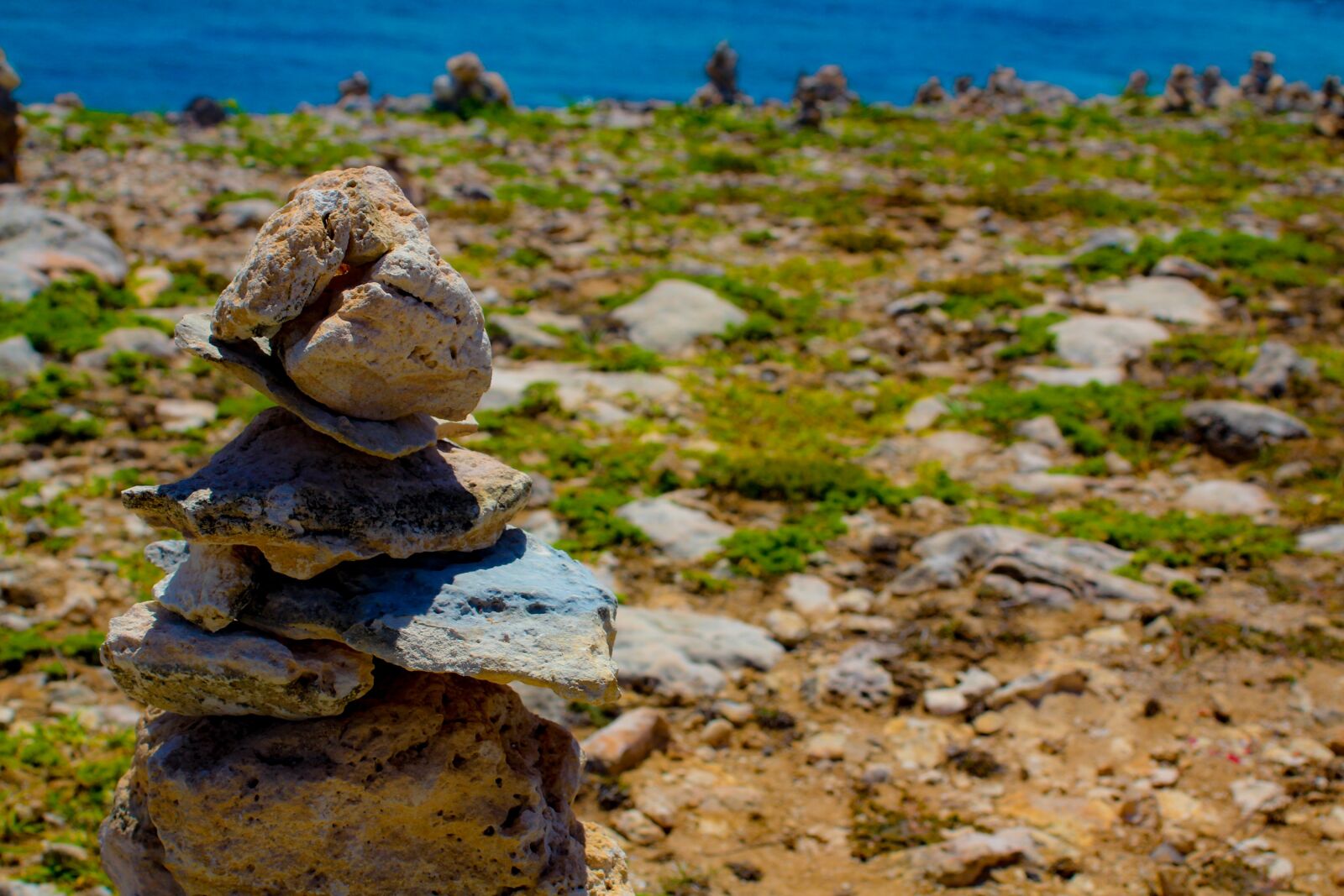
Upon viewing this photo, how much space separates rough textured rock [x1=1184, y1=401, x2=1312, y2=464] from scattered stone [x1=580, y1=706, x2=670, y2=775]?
6.46 metres

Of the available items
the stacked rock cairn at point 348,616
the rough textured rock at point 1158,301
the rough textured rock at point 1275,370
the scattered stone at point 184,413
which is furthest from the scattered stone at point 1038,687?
the rough textured rock at point 1158,301

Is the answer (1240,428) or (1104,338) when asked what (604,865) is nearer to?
(1240,428)

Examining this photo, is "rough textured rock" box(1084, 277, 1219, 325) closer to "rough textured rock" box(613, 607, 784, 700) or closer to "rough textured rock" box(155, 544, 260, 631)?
"rough textured rock" box(613, 607, 784, 700)

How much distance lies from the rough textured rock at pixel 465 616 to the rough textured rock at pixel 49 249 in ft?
33.0

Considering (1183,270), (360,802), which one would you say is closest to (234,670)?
(360,802)

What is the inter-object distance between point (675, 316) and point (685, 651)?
21.0 feet

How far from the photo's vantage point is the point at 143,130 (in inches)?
838

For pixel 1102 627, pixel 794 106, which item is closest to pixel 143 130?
pixel 794 106

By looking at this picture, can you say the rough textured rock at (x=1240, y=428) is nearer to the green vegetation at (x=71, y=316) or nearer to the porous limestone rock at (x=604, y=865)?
the porous limestone rock at (x=604, y=865)

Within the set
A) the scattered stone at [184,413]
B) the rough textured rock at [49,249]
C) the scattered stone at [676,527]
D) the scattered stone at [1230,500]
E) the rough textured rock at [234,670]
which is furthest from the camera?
the rough textured rock at [49,249]

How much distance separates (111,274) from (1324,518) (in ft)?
39.9

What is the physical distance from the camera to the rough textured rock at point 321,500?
3805 mm

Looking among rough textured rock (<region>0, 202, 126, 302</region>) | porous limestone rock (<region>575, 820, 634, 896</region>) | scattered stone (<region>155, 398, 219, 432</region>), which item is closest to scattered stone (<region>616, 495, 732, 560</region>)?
scattered stone (<region>155, 398, 219, 432</region>)

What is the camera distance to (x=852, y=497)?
389 inches
